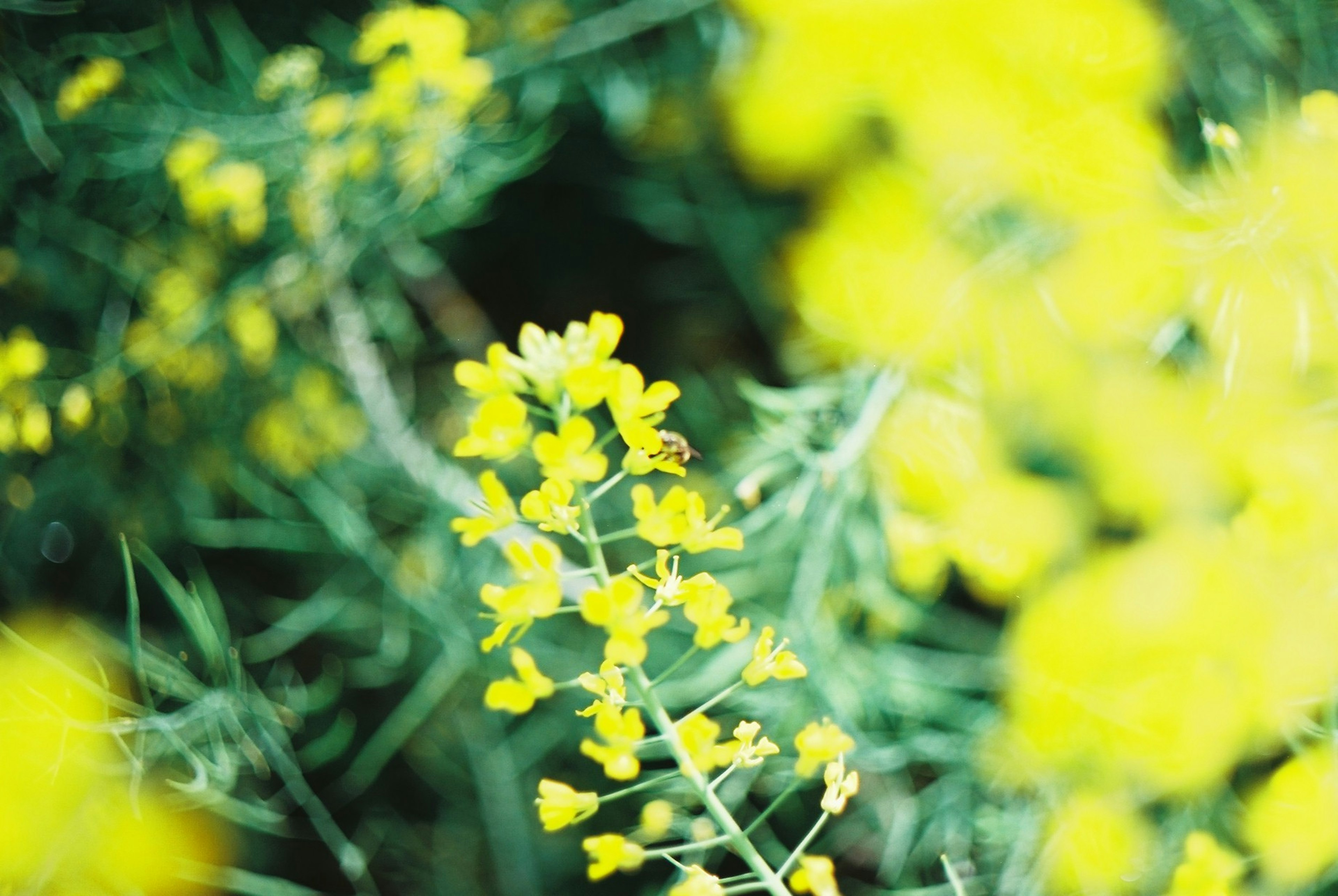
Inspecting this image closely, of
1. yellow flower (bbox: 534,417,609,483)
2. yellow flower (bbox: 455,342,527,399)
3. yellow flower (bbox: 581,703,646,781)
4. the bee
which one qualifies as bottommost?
yellow flower (bbox: 581,703,646,781)

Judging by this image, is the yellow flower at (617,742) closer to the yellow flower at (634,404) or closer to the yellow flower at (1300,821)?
the yellow flower at (634,404)

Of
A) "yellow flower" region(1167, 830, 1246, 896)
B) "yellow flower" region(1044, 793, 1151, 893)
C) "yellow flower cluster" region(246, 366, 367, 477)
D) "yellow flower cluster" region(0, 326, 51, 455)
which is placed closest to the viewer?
"yellow flower" region(1167, 830, 1246, 896)

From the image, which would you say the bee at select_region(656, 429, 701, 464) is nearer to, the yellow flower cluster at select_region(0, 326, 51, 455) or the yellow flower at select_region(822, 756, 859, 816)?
the yellow flower at select_region(822, 756, 859, 816)

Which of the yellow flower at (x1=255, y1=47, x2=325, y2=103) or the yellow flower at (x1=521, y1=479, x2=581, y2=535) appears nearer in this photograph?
the yellow flower at (x1=521, y1=479, x2=581, y2=535)

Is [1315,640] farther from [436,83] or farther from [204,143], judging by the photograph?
[204,143]

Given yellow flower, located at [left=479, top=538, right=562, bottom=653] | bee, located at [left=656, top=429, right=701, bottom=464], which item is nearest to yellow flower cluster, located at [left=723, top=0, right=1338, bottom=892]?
bee, located at [left=656, top=429, right=701, bottom=464]

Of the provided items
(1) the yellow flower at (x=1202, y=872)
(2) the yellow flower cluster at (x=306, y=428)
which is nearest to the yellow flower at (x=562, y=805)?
(1) the yellow flower at (x=1202, y=872)

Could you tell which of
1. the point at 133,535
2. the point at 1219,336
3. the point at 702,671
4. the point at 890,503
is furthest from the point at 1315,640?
the point at 133,535
